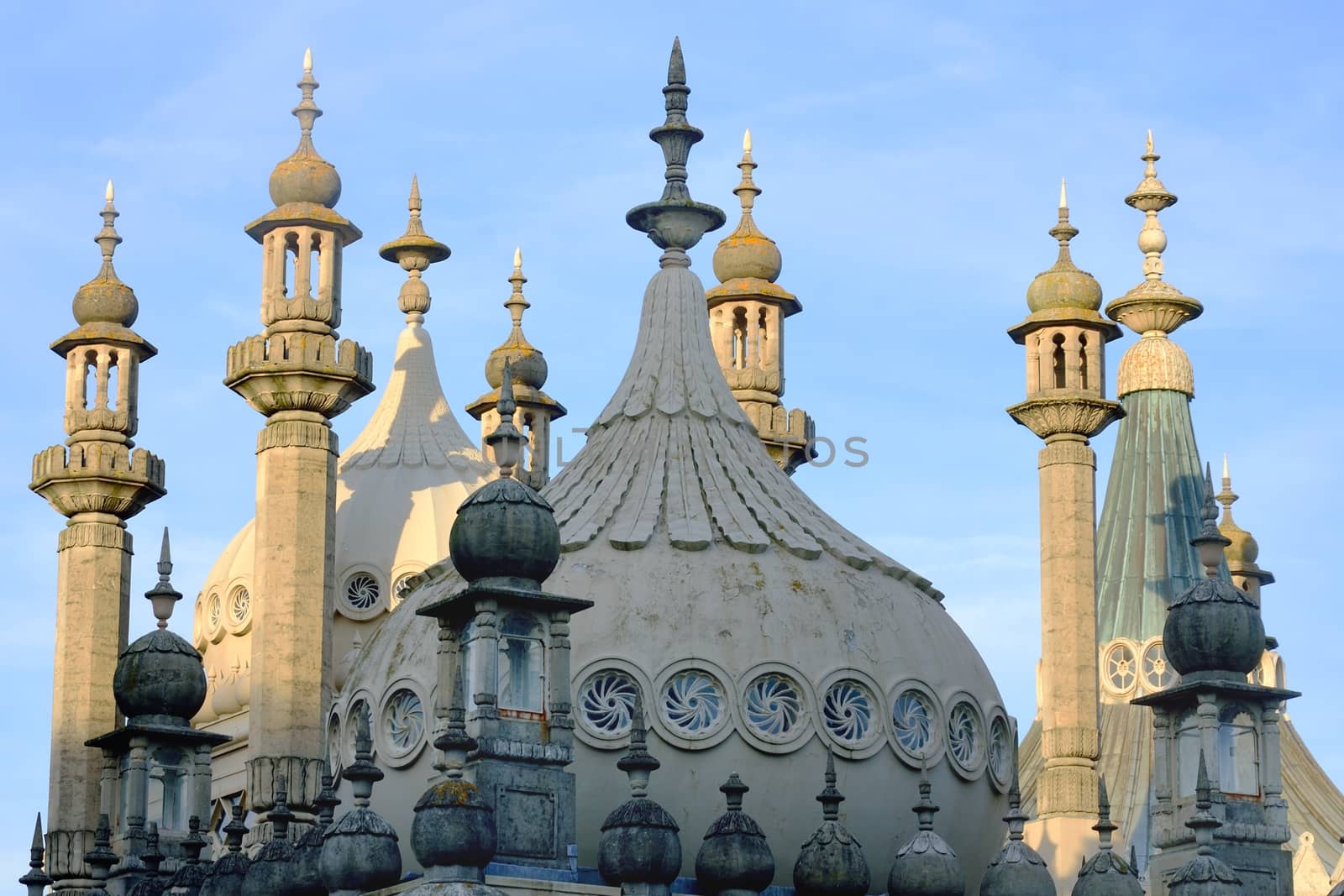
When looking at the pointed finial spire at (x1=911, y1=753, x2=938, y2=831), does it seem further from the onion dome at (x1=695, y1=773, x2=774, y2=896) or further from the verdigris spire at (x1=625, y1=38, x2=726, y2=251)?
the verdigris spire at (x1=625, y1=38, x2=726, y2=251)

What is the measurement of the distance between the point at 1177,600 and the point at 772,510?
5344 millimetres

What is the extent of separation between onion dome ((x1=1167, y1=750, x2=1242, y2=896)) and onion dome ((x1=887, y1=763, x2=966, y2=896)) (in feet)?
8.13

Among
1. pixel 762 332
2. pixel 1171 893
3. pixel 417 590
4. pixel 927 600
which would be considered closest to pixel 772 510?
pixel 927 600

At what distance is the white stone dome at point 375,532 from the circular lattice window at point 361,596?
0.01 metres

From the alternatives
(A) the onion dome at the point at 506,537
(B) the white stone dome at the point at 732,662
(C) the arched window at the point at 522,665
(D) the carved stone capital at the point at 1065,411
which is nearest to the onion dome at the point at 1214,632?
(B) the white stone dome at the point at 732,662

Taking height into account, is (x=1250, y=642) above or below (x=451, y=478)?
below

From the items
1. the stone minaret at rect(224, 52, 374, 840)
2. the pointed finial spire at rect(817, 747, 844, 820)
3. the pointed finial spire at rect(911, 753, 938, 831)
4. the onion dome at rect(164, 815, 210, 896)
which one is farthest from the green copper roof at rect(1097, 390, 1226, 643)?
the onion dome at rect(164, 815, 210, 896)

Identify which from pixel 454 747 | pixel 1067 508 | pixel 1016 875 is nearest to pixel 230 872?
pixel 454 747

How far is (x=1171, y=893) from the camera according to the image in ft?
109

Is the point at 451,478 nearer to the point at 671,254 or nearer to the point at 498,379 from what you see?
the point at 498,379

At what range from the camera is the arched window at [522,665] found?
33281mm

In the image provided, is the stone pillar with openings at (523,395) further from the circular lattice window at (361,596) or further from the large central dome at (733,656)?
the large central dome at (733,656)

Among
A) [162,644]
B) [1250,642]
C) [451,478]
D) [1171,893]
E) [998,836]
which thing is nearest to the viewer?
[1171,893]

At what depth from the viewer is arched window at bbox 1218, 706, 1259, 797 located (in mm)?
35781
